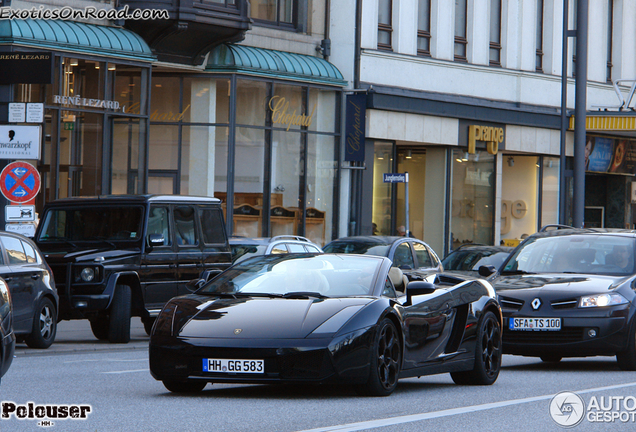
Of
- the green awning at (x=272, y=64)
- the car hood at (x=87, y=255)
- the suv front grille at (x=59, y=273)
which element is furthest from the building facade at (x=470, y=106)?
the suv front grille at (x=59, y=273)

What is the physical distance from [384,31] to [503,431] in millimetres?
24587

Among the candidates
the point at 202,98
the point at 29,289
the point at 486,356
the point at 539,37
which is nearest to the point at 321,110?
the point at 202,98

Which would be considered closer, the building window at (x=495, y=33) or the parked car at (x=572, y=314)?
the parked car at (x=572, y=314)

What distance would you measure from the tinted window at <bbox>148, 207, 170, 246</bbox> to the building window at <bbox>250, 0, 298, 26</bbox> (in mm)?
11739

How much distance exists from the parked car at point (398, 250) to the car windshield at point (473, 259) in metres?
1.56

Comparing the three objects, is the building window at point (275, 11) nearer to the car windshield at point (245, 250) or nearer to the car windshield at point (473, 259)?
the car windshield at point (473, 259)

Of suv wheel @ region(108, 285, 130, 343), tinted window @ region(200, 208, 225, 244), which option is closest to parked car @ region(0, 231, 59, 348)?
suv wheel @ region(108, 285, 130, 343)

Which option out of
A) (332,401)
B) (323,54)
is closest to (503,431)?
(332,401)

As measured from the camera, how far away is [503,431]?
7867mm

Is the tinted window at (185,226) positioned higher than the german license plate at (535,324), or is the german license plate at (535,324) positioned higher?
the tinted window at (185,226)

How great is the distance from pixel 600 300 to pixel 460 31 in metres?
22.1

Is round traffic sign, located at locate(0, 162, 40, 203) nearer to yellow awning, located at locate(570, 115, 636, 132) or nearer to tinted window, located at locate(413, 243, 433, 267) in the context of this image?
tinted window, located at locate(413, 243, 433, 267)

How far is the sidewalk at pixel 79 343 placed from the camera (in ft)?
50.3

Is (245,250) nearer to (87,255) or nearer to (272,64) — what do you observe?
(87,255)
